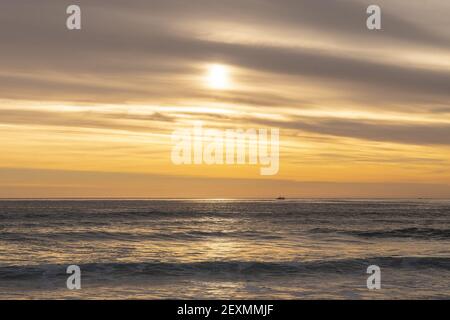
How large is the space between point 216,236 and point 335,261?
61.6 ft

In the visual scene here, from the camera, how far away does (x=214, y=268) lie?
2930cm

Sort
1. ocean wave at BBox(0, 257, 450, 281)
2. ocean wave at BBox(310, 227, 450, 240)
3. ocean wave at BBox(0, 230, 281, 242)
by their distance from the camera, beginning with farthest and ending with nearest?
ocean wave at BBox(310, 227, 450, 240), ocean wave at BBox(0, 230, 281, 242), ocean wave at BBox(0, 257, 450, 281)

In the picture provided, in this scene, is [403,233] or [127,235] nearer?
[127,235]

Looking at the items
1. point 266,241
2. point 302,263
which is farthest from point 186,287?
point 266,241

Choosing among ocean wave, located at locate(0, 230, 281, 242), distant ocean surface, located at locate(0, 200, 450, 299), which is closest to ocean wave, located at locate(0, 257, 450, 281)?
distant ocean surface, located at locate(0, 200, 450, 299)

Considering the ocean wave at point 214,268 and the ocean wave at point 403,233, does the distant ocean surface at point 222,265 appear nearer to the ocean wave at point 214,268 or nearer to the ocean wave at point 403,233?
the ocean wave at point 214,268

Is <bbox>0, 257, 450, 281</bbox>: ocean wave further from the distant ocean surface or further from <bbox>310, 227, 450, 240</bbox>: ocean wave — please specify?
<bbox>310, 227, 450, 240</bbox>: ocean wave

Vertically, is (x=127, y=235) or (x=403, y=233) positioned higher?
(x=127, y=235)

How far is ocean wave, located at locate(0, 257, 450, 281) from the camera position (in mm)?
27078

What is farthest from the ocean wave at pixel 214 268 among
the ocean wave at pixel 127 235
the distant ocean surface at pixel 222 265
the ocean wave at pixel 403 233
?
the ocean wave at pixel 403 233

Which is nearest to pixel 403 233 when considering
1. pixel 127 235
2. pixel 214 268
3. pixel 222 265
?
pixel 127 235

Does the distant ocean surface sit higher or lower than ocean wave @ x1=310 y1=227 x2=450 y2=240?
higher

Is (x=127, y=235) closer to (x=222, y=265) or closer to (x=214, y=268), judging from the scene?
(x=222, y=265)

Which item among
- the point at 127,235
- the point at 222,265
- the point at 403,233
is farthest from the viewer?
the point at 403,233
